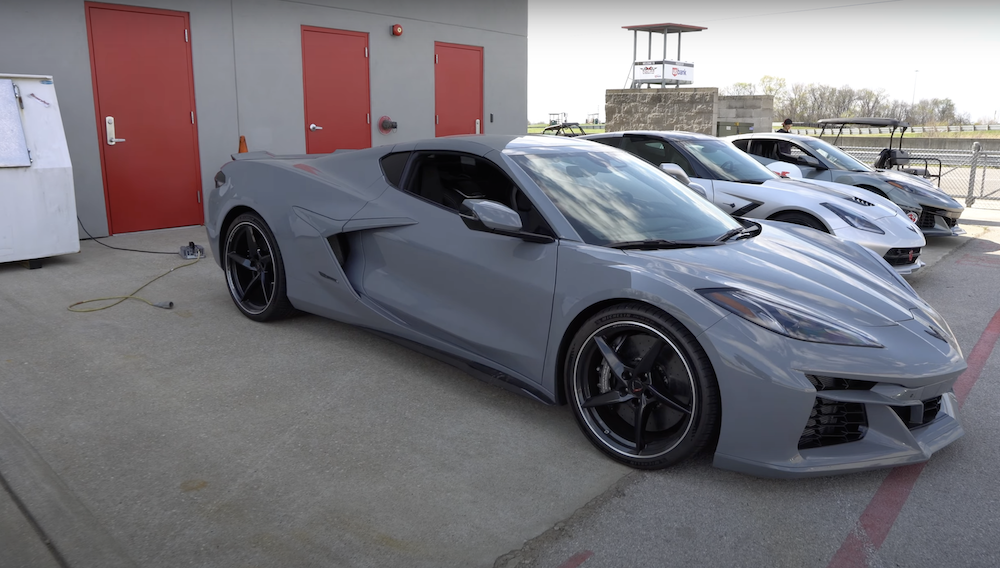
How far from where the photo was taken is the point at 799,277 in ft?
10.6

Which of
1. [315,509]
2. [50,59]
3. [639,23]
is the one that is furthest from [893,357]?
[639,23]

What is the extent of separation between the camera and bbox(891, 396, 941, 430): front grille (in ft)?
9.76

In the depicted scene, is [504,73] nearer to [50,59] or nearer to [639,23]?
[50,59]

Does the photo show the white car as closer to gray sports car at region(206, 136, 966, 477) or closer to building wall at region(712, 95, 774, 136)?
gray sports car at region(206, 136, 966, 477)

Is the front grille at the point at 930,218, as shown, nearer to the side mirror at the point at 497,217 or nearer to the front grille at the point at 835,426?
the front grille at the point at 835,426

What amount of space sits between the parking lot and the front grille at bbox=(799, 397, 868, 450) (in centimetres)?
Answer: 23

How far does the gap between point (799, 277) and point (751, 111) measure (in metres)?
22.7

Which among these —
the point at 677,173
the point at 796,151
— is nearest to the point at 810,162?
the point at 796,151

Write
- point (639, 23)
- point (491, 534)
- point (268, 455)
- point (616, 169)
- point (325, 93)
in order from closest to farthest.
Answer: point (491, 534) → point (268, 455) → point (616, 169) → point (325, 93) → point (639, 23)

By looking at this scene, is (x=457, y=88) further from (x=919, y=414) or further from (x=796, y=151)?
(x=919, y=414)

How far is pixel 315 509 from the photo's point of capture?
2773 millimetres

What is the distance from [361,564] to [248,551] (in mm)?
396

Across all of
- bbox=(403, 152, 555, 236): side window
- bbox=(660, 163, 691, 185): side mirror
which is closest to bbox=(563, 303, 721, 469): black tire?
bbox=(403, 152, 555, 236): side window

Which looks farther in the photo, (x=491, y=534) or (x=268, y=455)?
(x=268, y=455)
